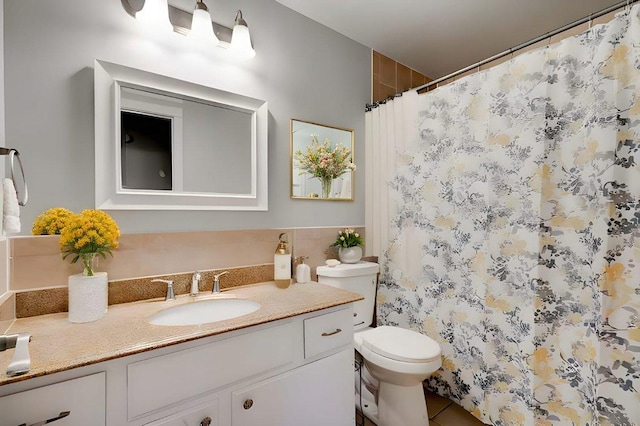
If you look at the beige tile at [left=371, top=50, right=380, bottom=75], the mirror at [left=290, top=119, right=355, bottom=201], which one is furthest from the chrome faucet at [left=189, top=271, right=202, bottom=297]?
the beige tile at [left=371, top=50, right=380, bottom=75]

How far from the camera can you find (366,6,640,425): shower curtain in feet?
3.72

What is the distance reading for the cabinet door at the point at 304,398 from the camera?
103 cm

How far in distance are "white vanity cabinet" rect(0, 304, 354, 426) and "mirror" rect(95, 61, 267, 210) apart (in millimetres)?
712

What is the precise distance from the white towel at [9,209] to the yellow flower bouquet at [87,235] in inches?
5.0

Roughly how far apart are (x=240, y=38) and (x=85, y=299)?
4.56ft

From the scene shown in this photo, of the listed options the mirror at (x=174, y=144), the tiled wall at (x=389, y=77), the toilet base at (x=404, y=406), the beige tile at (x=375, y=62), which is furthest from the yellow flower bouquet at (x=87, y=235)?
the beige tile at (x=375, y=62)

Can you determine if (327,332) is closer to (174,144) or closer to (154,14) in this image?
(174,144)

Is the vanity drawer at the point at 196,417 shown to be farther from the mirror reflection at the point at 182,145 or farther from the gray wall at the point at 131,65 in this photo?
the mirror reflection at the point at 182,145

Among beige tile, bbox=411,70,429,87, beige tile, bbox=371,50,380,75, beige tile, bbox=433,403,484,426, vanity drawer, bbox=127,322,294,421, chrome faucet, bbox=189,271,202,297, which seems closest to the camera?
vanity drawer, bbox=127,322,294,421

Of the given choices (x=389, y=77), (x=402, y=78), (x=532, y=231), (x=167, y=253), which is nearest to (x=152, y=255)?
(x=167, y=253)

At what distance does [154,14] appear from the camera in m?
1.31

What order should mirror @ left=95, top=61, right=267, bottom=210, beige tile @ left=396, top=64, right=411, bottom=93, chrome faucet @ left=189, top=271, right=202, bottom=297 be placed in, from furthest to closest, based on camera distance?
1. beige tile @ left=396, top=64, right=411, bottom=93
2. chrome faucet @ left=189, top=271, right=202, bottom=297
3. mirror @ left=95, top=61, right=267, bottom=210

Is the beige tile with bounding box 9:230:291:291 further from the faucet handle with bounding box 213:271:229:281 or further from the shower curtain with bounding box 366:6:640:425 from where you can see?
the shower curtain with bounding box 366:6:640:425

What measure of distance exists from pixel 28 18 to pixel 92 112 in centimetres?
38
